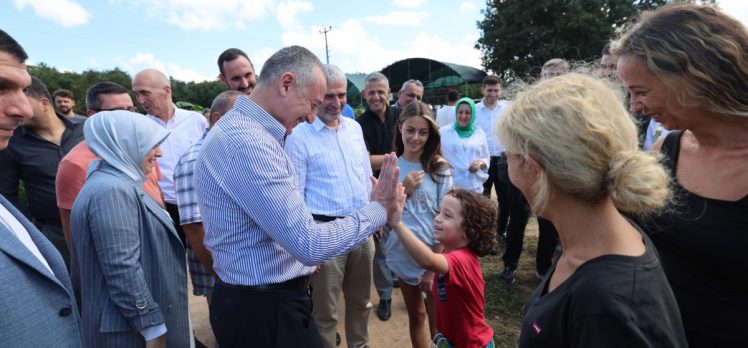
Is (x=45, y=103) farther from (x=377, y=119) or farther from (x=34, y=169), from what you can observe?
(x=377, y=119)

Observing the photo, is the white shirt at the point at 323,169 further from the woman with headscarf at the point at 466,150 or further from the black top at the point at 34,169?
the black top at the point at 34,169

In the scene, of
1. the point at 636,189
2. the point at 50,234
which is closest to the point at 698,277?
the point at 636,189

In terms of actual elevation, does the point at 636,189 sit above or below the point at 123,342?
above

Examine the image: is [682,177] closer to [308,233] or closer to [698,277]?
[698,277]

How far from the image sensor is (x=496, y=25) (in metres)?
28.7

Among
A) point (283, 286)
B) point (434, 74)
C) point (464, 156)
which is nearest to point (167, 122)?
point (283, 286)

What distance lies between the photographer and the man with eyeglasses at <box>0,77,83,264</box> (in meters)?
3.24

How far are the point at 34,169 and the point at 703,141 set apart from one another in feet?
14.7

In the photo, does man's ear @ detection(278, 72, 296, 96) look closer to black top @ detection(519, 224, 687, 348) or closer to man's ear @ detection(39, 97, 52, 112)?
black top @ detection(519, 224, 687, 348)

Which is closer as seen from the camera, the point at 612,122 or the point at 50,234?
the point at 612,122

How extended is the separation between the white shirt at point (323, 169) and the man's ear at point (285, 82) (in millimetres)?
1266

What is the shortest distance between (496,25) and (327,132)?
29.3m

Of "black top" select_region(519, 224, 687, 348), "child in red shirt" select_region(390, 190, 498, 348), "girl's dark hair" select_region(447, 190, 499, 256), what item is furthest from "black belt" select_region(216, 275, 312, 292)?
"black top" select_region(519, 224, 687, 348)

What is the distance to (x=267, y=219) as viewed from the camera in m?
1.54
